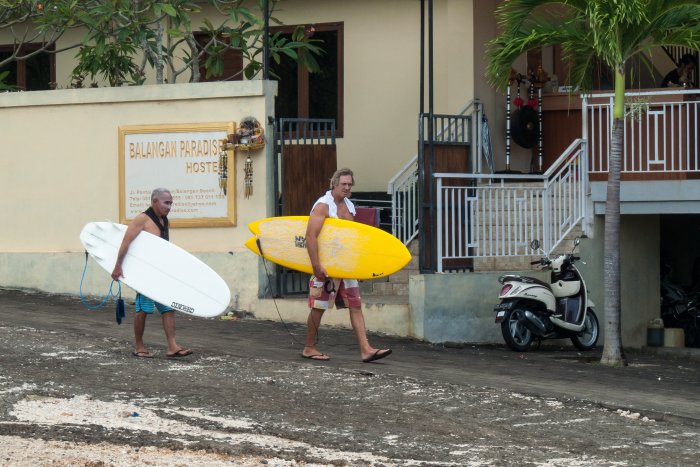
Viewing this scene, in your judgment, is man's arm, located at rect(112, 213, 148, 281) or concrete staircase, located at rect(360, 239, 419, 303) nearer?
man's arm, located at rect(112, 213, 148, 281)

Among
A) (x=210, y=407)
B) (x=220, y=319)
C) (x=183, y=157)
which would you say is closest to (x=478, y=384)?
(x=210, y=407)

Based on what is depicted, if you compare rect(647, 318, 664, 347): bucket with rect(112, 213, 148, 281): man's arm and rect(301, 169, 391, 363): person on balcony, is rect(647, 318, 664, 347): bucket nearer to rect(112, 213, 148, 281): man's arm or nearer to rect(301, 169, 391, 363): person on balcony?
rect(301, 169, 391, 363): person on balcony

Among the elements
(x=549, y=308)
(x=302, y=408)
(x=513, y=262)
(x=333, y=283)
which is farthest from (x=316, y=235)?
(x=513, y=262)

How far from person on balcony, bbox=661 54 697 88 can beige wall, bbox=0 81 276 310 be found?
629 cm

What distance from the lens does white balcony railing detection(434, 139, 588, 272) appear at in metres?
14.5

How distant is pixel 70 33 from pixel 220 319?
23.9ft

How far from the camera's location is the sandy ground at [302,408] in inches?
322

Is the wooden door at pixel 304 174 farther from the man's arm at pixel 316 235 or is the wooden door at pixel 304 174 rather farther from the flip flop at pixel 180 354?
the flip flop at pixel 180 354

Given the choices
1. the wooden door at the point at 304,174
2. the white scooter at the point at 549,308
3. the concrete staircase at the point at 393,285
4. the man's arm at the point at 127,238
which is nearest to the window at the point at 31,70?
the wooden door at the point at 304,174

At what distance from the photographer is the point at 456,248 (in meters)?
14.6

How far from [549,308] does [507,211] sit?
50.6 inches

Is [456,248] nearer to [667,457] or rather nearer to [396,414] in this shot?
[396,414]

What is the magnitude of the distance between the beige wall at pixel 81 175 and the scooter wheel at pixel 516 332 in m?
2.95

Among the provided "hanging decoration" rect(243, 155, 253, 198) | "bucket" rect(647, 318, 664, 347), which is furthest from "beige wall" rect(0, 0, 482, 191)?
"bucket" rect(647, 318, 664, 347)
